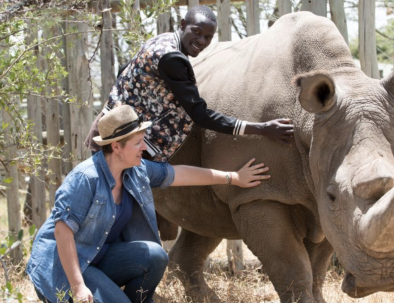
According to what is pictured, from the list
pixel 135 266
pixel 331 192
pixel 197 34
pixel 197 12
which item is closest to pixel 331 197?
pixel 331 192

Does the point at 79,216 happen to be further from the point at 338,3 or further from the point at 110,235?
the point at 338,3

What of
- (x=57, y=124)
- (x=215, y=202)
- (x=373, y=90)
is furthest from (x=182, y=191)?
(x=57, y=124)

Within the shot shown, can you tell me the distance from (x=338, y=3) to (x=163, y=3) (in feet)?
5.97

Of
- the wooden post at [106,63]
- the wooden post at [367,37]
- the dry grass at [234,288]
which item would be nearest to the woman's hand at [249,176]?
the dry grass at [234,288]

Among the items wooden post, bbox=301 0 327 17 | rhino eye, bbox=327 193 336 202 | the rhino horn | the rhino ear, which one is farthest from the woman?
wooden post, bbox=301 0 327 17

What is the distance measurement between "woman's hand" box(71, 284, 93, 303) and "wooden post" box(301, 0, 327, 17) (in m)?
3.26

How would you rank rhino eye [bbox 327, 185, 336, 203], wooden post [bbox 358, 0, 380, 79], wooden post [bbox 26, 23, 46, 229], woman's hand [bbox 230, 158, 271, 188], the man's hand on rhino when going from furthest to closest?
wooden post [bbox 26, 23, 46, 229] < wooden post [bbox 358, 0, 380, 79] < woman's hand [bbox 230, 158, 271, 188] < the man's hand on rhino < rhino eye [bbox 327, 185, 336, 203]

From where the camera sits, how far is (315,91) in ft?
14.4

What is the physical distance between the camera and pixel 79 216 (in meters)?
4.26

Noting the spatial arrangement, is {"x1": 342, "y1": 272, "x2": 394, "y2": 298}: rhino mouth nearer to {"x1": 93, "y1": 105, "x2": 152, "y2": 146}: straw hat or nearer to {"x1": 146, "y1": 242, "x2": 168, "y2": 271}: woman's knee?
{"x1": 146, "y1": 242, "x2": 168, "y2": 271}: woman's knee

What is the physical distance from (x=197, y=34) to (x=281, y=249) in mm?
1515

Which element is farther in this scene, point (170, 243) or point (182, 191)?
point (170, 243)

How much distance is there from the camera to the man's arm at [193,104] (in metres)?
4.74

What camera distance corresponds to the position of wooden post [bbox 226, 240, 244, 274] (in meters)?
7.21
